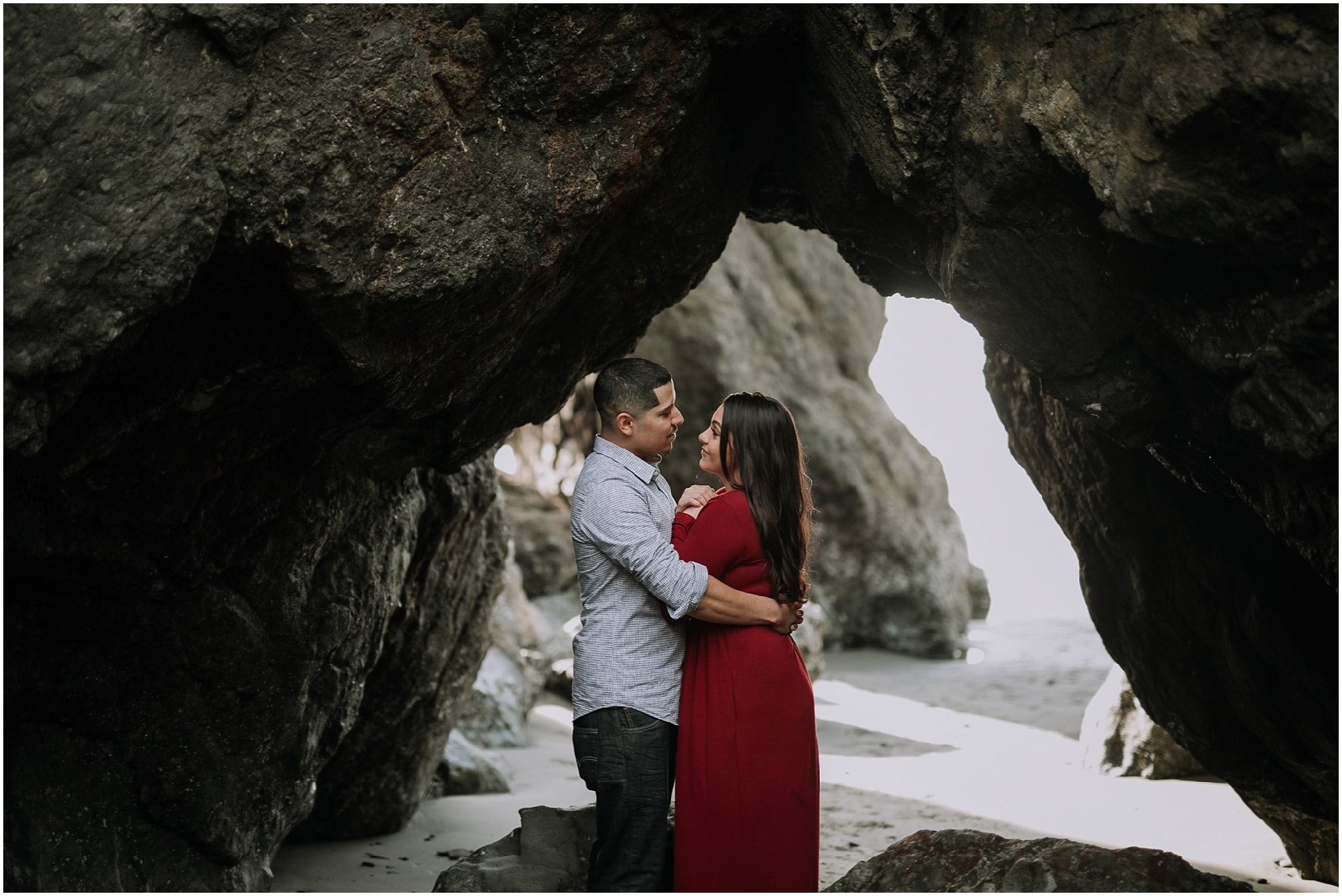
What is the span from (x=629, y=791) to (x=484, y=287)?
1.54m

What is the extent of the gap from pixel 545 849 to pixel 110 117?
8.35ft

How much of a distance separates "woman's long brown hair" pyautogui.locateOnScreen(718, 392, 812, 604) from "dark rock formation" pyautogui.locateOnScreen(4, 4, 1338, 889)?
70 centimetres

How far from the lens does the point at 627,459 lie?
3676mm

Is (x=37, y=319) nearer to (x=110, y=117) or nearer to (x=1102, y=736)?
(x=110, y=117)

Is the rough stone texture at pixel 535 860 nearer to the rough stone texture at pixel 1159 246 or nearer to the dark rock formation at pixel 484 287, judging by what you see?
the dark rock formation at pixel 484 287

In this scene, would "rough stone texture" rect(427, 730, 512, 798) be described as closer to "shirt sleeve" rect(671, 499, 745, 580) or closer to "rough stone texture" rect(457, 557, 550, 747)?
"rough stone texture" rect(457, 557, 550, 747)

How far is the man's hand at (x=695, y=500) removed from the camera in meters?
3.79

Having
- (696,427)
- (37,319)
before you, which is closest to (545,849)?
(37,319)

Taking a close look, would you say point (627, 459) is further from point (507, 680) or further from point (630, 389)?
point (507, 680)

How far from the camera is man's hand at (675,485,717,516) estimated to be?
3795mm

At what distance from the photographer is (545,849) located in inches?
151

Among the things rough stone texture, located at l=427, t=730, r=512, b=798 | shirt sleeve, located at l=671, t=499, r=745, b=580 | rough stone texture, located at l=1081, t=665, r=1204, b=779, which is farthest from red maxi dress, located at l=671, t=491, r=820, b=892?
rough stone texture, located at l=1081, t=665, r=1204, b=779

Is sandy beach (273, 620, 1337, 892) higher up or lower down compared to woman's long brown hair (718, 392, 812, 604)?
lower down

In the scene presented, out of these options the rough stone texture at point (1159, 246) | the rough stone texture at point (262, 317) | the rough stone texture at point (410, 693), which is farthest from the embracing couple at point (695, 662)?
the rough stone texture at point (410, 693)
